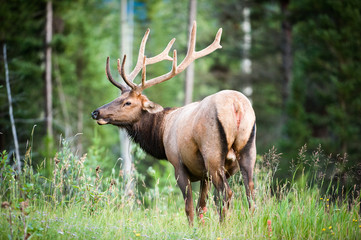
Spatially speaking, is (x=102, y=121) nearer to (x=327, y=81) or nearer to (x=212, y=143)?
(x=212, y=143)

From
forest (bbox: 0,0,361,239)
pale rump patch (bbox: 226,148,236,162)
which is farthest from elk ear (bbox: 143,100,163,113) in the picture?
pale rump patch (bbox: 226,148,236,162)

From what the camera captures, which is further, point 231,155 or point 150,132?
point 150,132

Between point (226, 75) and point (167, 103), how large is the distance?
5384mm

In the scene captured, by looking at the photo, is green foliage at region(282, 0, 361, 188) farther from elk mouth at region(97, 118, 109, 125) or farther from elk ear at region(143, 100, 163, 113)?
elk mouth at region(97, 118, 109, 125)

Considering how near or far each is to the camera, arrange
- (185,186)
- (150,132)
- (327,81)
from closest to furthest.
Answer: (185,186), (150,132), (327,81)

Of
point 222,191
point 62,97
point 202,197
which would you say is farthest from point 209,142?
point 62,97

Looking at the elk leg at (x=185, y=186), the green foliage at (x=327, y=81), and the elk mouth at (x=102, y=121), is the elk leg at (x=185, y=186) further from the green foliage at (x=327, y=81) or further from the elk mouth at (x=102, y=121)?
the green foliage at (x=327, y=81)

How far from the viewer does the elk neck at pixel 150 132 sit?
659 cm

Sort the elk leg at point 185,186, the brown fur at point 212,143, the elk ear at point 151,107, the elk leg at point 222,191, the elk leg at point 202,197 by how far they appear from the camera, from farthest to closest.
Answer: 1. the elk ear at point 151,107
2. the elk leg at point 202,197
3. the elk leg at point 185,186
4. the brown fur at point 212,143
5. the elk leg at point 222,191

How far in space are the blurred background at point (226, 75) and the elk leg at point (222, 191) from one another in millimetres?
2895

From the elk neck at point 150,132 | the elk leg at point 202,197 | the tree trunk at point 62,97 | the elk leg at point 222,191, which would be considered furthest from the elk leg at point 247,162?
the tree trunk at point 62,97

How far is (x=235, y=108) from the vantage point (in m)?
5.14

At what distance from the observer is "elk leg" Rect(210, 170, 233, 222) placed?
5023 millimetres

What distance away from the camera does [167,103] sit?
27.6m
